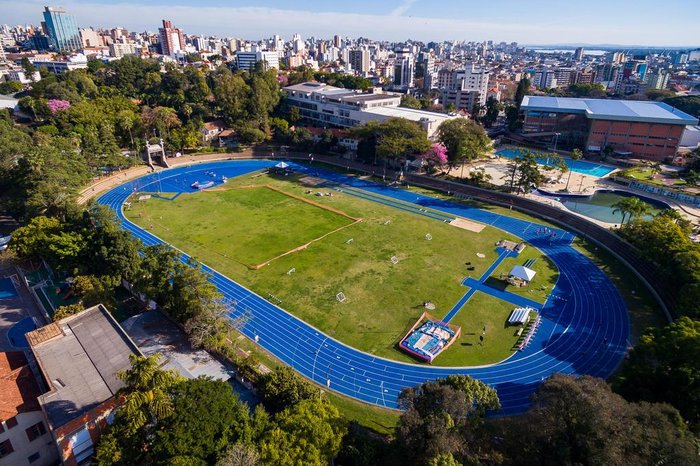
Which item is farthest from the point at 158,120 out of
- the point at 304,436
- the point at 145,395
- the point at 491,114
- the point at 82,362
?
the point at 491,114

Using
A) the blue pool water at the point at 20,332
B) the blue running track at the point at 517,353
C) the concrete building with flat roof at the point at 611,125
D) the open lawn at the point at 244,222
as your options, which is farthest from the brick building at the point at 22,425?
the concrete building with flat roof at the point at 611,125

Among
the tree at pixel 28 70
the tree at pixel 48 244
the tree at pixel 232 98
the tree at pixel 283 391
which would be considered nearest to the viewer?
the tree at pixel 283 391

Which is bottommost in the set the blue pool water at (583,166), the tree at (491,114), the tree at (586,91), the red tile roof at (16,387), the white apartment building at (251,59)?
the blue pool water at (583,166)

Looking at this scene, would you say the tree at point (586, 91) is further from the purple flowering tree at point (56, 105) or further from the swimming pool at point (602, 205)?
the purple flowering tree at point (56, 105)

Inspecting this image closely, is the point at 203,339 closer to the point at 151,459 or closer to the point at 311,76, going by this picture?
the point at 151,459

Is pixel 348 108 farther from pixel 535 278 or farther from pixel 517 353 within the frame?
pixel 517 353
